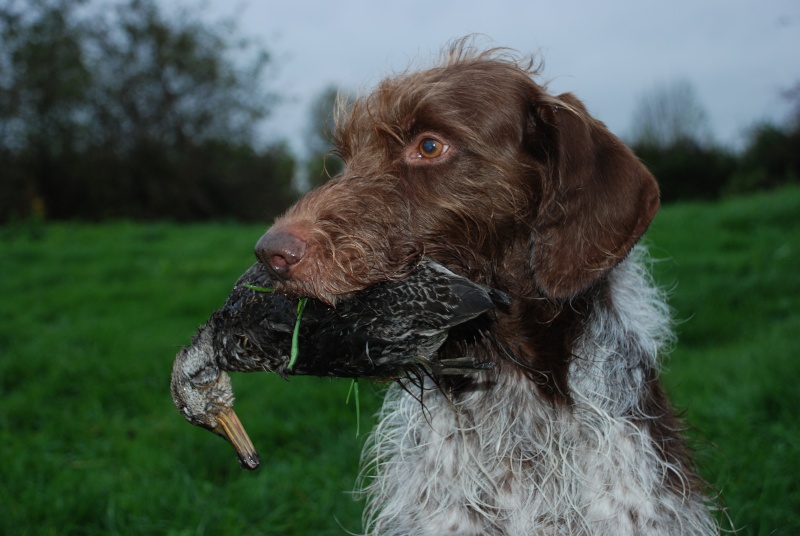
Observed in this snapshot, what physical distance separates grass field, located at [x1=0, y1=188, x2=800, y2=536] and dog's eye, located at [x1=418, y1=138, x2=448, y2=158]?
1.11 meters

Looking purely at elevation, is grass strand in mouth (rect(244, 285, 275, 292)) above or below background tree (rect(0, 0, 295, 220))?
above

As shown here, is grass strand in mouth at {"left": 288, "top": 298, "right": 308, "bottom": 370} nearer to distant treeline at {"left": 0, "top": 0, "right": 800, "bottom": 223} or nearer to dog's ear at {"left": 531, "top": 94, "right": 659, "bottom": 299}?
dog's ear at {"left": 531, "top": 94, "right": 659, "bottom": 299}

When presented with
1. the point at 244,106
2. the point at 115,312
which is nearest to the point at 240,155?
the point at 244,106

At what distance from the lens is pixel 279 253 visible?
217 centimetres

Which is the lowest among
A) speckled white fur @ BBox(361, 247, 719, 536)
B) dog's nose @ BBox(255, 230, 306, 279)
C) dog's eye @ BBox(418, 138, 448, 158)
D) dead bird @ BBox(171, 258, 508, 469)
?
speckled white fur @ BBox(361, 247, 719, 536)

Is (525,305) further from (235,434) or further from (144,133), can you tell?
(144,133)

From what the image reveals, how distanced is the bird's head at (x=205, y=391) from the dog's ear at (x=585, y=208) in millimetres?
1127

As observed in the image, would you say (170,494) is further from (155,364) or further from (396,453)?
(155,364)

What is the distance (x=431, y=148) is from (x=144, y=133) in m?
17.6

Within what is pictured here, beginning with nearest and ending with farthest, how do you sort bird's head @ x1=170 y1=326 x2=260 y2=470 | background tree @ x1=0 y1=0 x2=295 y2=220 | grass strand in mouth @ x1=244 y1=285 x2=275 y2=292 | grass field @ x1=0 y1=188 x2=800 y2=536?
grass strand in mouth @ x1=244 y1=285 x2=275 y2=292
bird's head @ x1=170 y1=326 x2=260 y2=470
grass field @ x1=0 y1=188 x2=800 y2=536
background tree @ x1=0 y1=0 x2=295 y2=220

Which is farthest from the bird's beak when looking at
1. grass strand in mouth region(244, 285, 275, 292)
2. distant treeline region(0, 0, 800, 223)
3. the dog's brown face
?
distant treeline region(0, 0, 800, 223)

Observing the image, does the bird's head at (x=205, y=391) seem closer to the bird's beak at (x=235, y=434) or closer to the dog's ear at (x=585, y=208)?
the bird's beak at (x=235, y=434)

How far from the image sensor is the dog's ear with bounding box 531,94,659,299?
2410 millimetres

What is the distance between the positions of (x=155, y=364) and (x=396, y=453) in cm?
356
